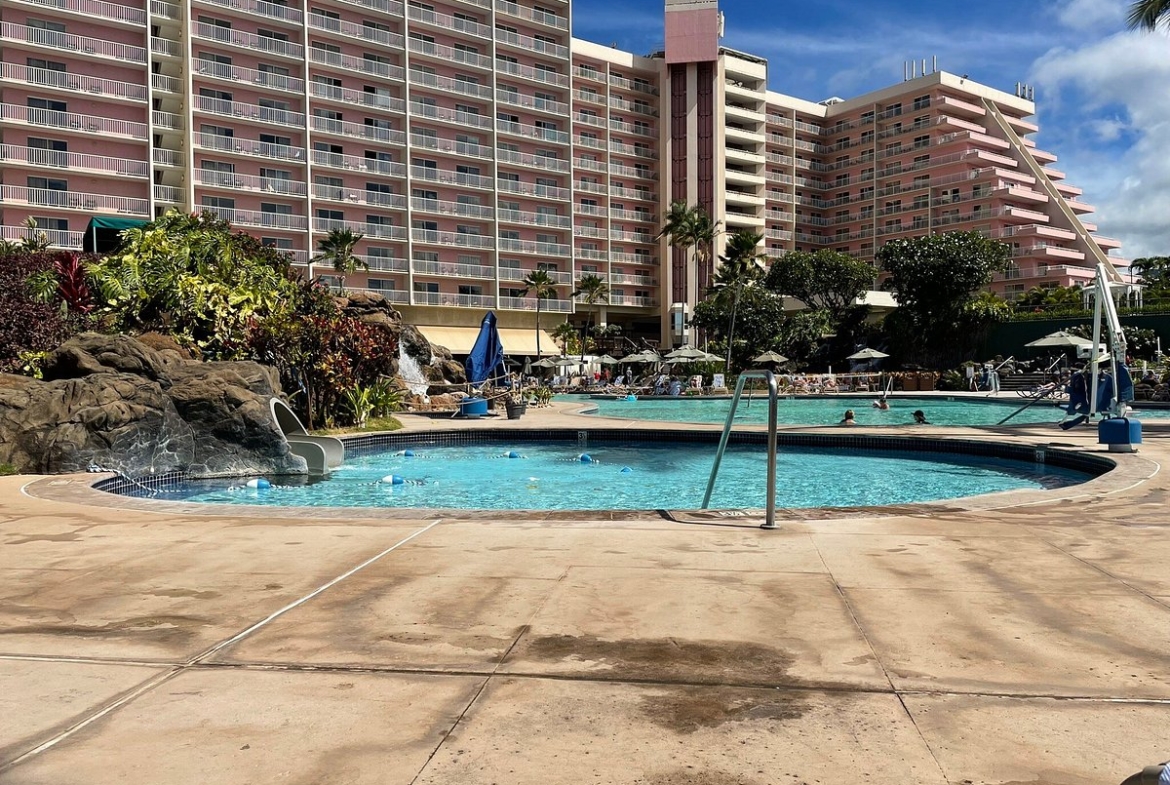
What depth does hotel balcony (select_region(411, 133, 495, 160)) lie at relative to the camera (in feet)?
192

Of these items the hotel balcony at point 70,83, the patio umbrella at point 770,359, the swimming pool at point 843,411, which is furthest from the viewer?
the hotel balcony at point 70,83

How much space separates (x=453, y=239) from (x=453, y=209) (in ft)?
7.28

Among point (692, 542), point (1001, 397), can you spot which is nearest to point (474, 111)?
point (1001, 397)

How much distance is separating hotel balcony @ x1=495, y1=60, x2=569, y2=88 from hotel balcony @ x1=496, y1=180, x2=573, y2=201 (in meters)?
8.29

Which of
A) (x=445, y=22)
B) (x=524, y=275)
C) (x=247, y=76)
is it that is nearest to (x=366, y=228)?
(x=247, y=76)

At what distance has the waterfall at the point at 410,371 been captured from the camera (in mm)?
32750

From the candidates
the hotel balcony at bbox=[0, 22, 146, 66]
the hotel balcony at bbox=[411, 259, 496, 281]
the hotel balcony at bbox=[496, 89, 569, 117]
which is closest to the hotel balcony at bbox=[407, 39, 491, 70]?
the hotel balcony at bbox=[496, 89, 569, 117]

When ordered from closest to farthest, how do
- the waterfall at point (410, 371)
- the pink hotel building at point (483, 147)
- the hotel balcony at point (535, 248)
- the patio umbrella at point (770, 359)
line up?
the waterfall at point (410, 371) → the patio umbrella at point (770, 359) → the pink hotel building at point (483, 147) → the hotel balcony at point (535, 248)

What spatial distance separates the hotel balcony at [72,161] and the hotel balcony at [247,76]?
686 centimetres

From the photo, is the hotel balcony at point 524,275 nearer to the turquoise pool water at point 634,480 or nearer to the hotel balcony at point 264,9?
the hotel balcony at point 264,9

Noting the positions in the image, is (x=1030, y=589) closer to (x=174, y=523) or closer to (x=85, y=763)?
(x=85, y=763)

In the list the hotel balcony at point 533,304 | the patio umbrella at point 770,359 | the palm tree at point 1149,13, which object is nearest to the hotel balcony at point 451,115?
the hotel balcony at point 533,304

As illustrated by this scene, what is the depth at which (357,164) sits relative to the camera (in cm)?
5572

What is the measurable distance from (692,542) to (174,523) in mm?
4546
